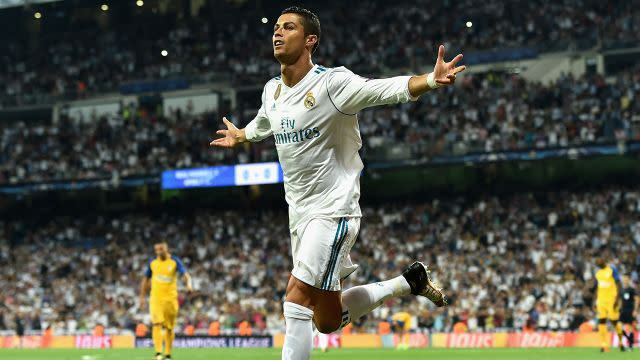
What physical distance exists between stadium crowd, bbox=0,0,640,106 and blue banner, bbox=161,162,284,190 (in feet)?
20.6

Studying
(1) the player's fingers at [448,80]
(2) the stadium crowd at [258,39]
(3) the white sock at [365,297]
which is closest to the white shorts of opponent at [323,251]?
(3) the white sock at [365,297]

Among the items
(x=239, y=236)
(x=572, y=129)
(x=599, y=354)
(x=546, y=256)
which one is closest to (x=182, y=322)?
(x=239, y=236)

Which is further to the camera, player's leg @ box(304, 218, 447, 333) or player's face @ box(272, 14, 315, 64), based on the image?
player's face @ box(272, 14, 315, 64)

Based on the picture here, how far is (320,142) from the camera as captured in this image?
7.84 m

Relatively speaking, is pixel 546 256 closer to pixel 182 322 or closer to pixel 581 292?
pixel 581 292

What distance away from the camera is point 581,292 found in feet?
106

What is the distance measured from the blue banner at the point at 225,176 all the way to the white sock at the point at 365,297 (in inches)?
1181

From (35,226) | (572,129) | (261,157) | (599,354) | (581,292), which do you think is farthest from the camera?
(35,226)

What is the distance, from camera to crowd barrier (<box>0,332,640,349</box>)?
28.9 metres

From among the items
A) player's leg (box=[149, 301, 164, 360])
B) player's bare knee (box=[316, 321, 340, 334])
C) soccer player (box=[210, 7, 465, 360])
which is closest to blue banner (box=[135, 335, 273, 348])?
player's leg (box=[149, 301, 164, 360])

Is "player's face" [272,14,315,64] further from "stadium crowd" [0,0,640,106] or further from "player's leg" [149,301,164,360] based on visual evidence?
"stadium crowd" [0,0,640,106]

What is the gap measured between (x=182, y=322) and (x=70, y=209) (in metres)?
13.7

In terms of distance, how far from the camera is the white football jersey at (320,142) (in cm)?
774

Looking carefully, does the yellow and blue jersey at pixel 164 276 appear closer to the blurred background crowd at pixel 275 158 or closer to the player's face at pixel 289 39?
the player's face at pixel 289 39
